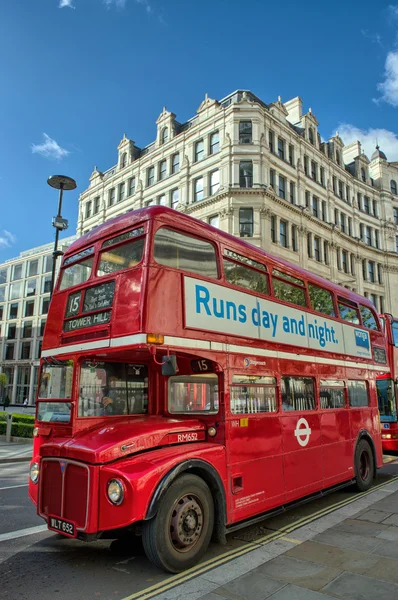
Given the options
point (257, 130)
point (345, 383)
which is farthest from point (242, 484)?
point (257, 130)

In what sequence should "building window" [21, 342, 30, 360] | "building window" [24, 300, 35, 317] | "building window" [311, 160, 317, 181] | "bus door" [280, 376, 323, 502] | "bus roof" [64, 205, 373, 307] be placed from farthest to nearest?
"building window" [24, 300, 35, 317] → "building window" [21, 342, 30, 360] → "building window" [311, 160, 317, 181] → "bus door" [280, 376, 323, 502] → "bus roof" [64, 205, 373, 307]

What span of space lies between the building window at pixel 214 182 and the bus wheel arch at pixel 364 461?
25.3m

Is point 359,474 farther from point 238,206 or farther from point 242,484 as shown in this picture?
point 238,206

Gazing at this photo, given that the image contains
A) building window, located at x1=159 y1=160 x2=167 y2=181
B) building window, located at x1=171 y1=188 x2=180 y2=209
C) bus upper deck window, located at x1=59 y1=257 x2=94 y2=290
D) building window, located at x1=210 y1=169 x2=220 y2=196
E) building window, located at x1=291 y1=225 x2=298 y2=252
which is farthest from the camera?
building window, located at x1=159 y1=160 x2=167 y2=181

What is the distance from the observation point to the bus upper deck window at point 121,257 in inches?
216

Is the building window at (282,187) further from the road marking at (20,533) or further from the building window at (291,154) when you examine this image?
the road marking at (20,533)

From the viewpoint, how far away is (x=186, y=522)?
4.93m

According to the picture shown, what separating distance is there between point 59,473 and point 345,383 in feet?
20.5

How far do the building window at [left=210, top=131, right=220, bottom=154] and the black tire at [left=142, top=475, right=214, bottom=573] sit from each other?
31358 millimetres

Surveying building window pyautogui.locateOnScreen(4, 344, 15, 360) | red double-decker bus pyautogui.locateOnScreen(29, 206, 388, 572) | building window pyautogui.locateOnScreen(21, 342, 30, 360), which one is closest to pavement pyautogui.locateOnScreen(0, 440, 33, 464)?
red double-decker bus pyautogui.locateOnScreen(29, 206, 388, 572)

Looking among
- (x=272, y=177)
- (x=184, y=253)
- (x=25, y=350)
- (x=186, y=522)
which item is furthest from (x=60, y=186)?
(x=25, y=350)

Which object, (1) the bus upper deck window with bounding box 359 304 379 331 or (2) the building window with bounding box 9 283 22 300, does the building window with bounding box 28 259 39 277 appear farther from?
(1) the bus upper deck window with bounding box 359 304 379 331

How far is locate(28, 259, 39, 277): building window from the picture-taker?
54272 mm

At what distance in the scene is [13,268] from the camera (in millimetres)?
57656
